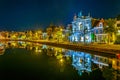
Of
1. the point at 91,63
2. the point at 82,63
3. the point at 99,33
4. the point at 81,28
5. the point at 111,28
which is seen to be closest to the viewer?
the point at 91,63

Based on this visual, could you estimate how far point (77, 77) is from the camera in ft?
79.7

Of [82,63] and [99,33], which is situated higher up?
[99,33]

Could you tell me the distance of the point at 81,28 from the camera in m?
114

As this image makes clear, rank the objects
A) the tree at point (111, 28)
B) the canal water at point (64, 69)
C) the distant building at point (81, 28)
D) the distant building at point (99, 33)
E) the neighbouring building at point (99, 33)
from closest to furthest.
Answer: the canal water at point (64, 69)
the tree at point (111, 28)
the neighbouring building at point (99, 33)
the distant building at point (99, 33)
the distant building at point (81, 28)

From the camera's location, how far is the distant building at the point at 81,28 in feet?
342

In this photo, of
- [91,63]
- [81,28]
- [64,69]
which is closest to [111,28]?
[81,28]

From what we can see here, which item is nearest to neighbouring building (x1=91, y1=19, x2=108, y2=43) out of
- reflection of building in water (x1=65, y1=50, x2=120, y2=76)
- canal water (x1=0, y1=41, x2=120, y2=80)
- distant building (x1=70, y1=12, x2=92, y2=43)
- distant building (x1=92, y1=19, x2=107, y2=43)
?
distant building (x1=92, y1=19, x2=107, y2=43)

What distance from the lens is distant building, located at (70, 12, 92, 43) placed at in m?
104

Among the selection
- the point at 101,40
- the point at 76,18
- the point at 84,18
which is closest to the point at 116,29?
the point at 101,40

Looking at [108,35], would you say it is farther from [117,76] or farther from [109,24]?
[117,76]

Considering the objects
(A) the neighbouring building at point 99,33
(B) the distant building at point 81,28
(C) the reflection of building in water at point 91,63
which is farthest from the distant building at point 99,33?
(C) the reflection of building in water at point 91,63

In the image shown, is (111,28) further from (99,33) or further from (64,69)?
(64,69)

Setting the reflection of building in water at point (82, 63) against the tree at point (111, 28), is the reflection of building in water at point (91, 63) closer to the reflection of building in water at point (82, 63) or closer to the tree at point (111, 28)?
the reflection of building in water at point (82, 63)

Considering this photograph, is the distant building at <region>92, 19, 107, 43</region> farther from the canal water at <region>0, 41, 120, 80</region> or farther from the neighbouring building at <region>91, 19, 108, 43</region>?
the canal water at <region>0, 41, 120, 80</region>
